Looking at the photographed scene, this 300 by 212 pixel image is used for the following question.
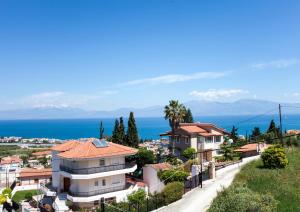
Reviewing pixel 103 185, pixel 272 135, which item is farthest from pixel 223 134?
pixel 103 185

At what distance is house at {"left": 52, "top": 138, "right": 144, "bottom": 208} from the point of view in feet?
110

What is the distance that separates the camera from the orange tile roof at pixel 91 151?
33500mm

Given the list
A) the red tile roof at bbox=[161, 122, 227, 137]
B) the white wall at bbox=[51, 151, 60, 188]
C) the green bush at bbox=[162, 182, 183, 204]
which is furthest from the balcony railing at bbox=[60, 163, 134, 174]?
the red tile roof at bbox=[161, 122, 227, 137]

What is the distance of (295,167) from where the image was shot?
30.9 m

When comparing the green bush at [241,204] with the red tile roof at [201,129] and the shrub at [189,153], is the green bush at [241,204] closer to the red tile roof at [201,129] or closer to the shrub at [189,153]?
the shrub at [189,153]

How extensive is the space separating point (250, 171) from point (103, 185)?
1511 cm

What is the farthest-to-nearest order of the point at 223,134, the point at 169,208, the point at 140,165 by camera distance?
the point at 223,134 → the point at 140,165 → the point at 169,208

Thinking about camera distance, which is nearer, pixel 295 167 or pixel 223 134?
pixel 295 167

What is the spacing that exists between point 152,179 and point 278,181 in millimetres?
14607

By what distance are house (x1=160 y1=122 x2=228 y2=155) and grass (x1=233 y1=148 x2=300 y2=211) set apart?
1305cm

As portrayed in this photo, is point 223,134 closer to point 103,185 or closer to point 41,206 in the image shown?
point 103,185

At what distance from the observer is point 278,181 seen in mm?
27000

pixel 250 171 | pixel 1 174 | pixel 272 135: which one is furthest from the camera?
pixel 1 174

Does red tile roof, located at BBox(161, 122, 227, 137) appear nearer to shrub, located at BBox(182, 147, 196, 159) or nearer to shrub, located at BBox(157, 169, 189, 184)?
shrub, located at BBox(182, 147, 196, 159)
